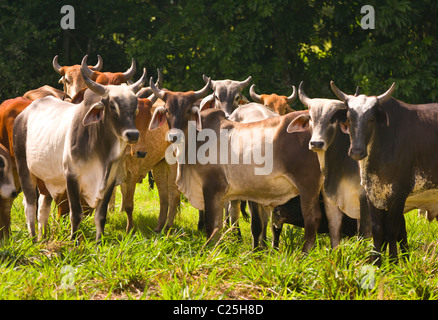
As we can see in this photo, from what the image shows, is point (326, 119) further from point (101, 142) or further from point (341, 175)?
point (101, 142)

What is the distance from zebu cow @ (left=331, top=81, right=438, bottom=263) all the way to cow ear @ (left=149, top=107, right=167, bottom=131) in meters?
2.06

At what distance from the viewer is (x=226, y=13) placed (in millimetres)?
15289

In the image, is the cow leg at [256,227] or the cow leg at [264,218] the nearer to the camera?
the cow leg at [256,227]

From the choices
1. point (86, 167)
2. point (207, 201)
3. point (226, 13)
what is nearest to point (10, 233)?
point (86, 167)

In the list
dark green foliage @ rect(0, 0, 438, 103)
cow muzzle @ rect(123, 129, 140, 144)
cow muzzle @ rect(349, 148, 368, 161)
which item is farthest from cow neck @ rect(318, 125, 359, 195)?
dark green foliage @ rect(0, 0, 438, 103)

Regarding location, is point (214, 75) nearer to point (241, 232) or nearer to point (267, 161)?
point (241, 232)

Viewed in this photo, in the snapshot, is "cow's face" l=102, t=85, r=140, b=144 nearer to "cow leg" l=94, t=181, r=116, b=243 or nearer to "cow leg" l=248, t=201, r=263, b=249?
"cow leg" l=94, t=181, r=116, b=243

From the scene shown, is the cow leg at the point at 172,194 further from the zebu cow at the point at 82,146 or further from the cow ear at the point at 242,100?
the zebu cow at the point at 82,146

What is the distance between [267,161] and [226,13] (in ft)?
27.1

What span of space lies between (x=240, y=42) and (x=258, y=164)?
317 inches

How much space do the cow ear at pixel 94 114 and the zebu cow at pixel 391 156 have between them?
2.29 metres

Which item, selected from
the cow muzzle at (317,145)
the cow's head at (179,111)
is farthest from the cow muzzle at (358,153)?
the cow's head at (179,111)

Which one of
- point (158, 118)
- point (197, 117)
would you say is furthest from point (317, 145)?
point (158, 118)

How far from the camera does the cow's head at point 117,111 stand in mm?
7090
